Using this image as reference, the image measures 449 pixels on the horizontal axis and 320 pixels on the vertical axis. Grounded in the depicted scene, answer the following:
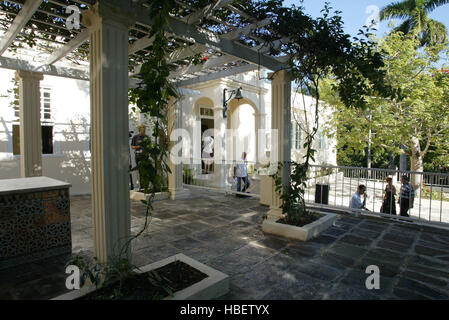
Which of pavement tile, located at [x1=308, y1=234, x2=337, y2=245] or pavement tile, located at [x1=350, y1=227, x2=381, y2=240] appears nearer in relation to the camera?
pavement tile, located at [x1=308, y1=234, x2=337, y2=245]

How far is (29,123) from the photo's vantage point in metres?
4.87

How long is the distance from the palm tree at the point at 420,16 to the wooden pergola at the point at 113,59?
1215cm

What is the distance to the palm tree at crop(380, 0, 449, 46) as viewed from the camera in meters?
12.6

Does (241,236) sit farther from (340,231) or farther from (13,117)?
(13,117)

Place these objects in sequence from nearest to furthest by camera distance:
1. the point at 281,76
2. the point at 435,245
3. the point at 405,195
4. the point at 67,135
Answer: the point at 435,245
the point at 281,76
the point at 405,195
the point at 67,135

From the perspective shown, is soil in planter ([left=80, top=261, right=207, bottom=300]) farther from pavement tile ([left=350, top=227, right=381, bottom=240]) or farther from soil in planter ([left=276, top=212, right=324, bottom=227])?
pavement tile ([left=350, top=227, right=381, bottom=240])

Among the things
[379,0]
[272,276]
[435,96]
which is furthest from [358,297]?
[379,0]

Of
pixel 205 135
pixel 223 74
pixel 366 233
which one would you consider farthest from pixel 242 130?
pixel 366 233

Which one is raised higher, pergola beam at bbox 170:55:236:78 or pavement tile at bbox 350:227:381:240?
pergola beam at bbox 170:55:236:78

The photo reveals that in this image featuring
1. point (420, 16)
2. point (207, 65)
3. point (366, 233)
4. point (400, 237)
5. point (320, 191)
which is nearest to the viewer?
point (400, 237)

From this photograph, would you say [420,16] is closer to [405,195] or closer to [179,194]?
[405,195]

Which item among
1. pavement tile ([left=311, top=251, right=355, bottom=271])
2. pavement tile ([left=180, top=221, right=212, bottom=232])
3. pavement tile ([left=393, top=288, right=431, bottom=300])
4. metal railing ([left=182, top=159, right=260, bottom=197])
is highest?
metal railing ([left=182, top=159, right=260, bottom=197])
